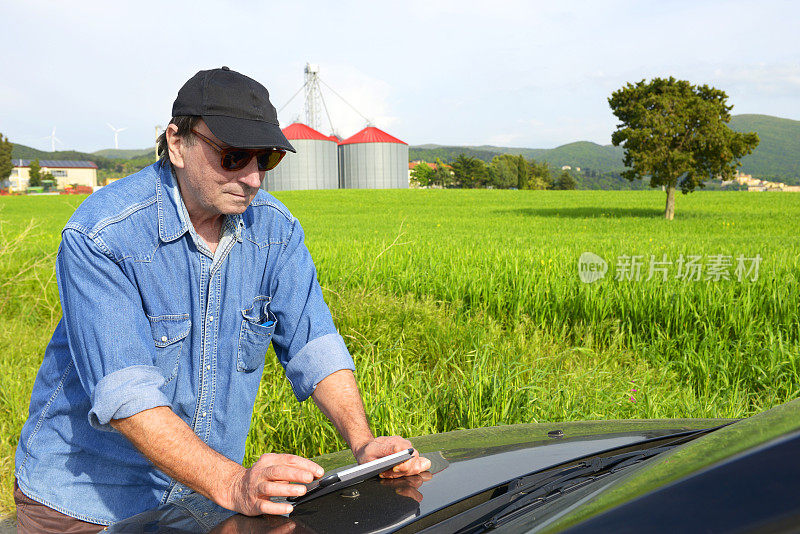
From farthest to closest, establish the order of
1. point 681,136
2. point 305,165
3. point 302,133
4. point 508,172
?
point 508,172, point 302,133, point 305,165, point 681,136

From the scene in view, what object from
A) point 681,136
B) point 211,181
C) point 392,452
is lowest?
point 392,452

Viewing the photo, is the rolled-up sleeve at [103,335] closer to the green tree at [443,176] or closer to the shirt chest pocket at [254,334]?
the shirt chest pocket at [254,334]

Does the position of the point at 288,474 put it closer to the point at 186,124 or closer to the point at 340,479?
the point at 340,479

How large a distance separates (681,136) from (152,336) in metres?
23.4

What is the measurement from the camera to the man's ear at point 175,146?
A: 1.75m

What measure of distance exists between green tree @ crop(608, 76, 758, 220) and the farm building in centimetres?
13619

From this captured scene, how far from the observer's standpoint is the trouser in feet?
5.93

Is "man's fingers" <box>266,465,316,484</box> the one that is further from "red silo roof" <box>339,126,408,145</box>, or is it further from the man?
"red silo roof" <box>339,126,408,145</box>

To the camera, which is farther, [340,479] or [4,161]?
[4,161]

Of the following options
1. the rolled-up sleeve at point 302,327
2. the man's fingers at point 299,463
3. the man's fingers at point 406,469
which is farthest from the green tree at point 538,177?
the man's fingers at point 299,463

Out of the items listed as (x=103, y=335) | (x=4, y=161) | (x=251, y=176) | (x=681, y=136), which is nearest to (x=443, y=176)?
(x=4, y=161)

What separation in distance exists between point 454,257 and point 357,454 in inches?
261

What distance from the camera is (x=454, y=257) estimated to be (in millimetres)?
8156

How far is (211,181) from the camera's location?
1765 mm
